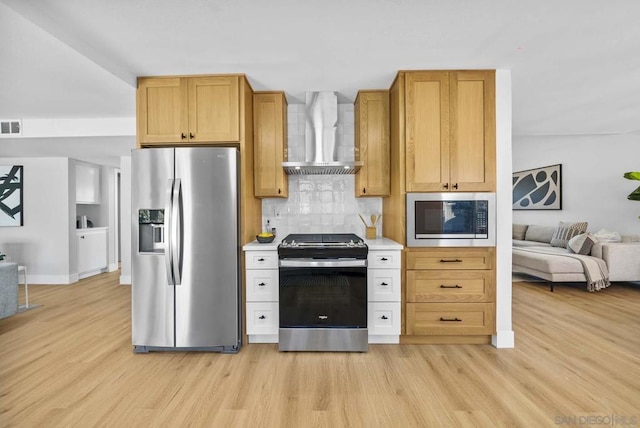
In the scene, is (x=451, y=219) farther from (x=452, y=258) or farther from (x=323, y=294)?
(x=323, y=294)

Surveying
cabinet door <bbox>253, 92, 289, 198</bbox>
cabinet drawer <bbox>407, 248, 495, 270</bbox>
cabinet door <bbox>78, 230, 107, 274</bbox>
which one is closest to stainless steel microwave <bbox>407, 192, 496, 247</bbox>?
cabinet drawer <bbox>407, 248, 495, 270</bbox>

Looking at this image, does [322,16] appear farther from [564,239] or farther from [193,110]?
[564,239]

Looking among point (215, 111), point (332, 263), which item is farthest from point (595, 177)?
point (215, 111)

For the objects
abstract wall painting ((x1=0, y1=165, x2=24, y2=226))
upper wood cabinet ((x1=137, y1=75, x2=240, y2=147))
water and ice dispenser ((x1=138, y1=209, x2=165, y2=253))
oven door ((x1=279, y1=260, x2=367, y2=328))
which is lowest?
oven door ((x1=279, y1=260, x2=367, y2=328))

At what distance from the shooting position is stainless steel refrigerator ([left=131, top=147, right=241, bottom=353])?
98.8 inches

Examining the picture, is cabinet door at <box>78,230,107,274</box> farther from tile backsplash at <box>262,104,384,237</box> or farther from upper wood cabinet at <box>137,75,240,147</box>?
tile backsplash at <box>262,104,384,237</box>

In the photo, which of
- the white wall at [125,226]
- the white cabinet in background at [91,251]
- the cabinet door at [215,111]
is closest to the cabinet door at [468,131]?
the cabinet door at [215,111]

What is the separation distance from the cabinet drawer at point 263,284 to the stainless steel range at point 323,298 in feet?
0.46

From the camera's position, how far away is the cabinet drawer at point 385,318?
2.65m

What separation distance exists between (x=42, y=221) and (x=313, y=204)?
534 cm

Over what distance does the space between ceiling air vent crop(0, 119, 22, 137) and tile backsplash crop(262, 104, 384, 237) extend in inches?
143

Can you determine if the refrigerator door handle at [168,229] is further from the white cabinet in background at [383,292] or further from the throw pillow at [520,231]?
the throw pillow at [520,231]

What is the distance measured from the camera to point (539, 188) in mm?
6070

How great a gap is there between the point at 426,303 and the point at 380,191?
1177 mm
